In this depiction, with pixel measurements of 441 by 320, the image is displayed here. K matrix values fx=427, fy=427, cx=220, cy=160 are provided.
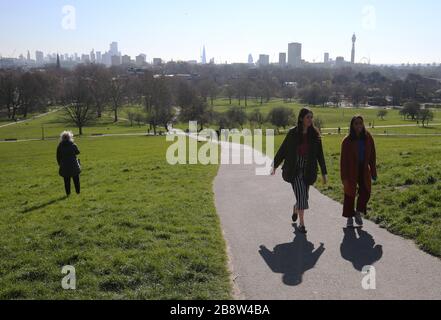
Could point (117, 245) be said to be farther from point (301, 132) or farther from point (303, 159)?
point (301, 132)

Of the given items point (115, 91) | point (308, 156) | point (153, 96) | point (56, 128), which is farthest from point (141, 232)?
point (115, 91)

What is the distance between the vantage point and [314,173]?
8047 mm

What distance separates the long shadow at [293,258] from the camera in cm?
609

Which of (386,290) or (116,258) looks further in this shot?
(116,258)

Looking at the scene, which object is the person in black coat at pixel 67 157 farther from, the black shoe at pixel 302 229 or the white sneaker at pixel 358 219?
the white sneaker at pixel 358 219

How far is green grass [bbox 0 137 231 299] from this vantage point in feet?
18.4

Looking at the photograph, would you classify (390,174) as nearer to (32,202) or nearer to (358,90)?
(32,202)

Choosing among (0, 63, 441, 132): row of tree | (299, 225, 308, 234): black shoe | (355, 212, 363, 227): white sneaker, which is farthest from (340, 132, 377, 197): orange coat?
(0, 63, 441, 132): row of tree

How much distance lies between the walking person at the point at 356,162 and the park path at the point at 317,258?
44 cm

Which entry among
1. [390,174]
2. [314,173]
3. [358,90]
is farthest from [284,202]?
[358,90]

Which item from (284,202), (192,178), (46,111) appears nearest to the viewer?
(284,202)

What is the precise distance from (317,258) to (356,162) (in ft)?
7.68

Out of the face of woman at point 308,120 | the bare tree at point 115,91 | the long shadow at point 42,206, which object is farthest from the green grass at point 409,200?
the bare tree at point 115,91

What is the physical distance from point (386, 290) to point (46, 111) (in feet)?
378
